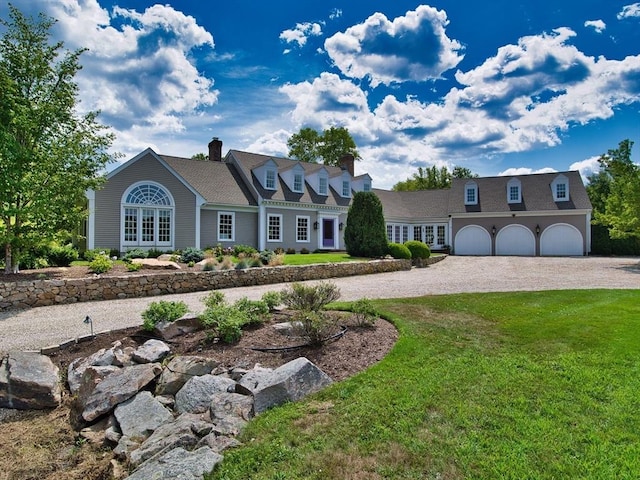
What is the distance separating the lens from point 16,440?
426cm

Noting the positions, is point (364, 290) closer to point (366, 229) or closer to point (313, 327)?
point (313, 327)

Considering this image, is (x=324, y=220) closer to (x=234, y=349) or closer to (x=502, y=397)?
(x=234, y=349)

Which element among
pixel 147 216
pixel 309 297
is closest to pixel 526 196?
pixel 147 216

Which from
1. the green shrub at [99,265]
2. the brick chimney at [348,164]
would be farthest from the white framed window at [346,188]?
the green shrub at [99,265]

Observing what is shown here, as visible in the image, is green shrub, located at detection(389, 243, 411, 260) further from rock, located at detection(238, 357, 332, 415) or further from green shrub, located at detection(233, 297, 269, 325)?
rock, located at detection(238, 357, 332, 415)

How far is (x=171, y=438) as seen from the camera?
12.0 ft

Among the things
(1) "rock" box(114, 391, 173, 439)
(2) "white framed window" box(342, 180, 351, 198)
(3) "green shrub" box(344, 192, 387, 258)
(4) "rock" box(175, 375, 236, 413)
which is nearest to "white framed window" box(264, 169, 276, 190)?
(2) "white framed window" box(342, 180, 351, 198)

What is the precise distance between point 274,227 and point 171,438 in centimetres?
1983

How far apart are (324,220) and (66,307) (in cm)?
1793

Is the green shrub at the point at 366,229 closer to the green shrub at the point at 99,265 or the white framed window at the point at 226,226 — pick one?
the white framed window at the point at 226,226

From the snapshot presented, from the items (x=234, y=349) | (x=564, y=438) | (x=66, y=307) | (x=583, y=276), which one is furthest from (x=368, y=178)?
(x=564, y=438)

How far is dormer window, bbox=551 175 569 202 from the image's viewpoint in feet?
89.2

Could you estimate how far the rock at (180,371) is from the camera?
4.87 metres

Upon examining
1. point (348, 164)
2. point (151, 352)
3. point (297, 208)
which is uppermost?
point (348, 164)
